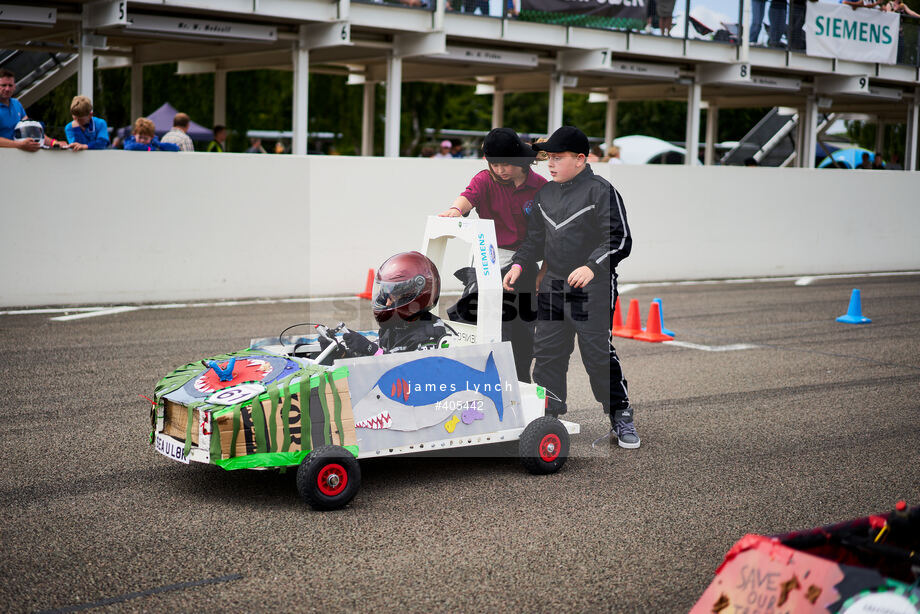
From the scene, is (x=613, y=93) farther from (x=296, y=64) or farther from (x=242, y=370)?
(x=242, y=370)

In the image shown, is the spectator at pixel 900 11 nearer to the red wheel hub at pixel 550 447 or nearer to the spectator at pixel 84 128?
the spectator at pixel 84 128

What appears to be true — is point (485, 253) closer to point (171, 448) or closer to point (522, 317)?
point (522, 317)

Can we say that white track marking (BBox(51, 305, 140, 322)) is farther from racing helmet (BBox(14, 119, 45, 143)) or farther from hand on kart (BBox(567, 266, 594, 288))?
hand on kart (BBox(567, 266, 594, 288))

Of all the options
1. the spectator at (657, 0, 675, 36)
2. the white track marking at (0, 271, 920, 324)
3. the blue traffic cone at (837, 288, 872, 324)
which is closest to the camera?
the white track marking at (0, 271, 920, 324)

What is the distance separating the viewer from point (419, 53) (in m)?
17.9

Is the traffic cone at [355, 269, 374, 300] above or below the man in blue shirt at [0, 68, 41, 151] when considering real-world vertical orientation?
below

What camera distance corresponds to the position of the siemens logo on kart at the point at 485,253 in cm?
570

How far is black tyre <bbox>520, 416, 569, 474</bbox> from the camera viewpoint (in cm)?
548

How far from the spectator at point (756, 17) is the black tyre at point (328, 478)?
18139 millimetres

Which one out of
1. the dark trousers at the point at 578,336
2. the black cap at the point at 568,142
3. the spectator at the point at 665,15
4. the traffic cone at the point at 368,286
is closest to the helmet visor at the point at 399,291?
the dark trousers at the point at 578,336

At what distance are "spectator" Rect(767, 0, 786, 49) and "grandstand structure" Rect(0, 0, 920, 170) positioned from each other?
8.7 inches

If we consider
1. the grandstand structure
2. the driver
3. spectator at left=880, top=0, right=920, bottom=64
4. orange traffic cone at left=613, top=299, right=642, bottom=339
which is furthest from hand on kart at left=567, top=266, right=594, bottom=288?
spectator at left=880, top=0, right=920, bottom=64

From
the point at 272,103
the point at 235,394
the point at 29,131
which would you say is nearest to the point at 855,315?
the point at 235,394

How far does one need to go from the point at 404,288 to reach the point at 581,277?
1.05 metres
